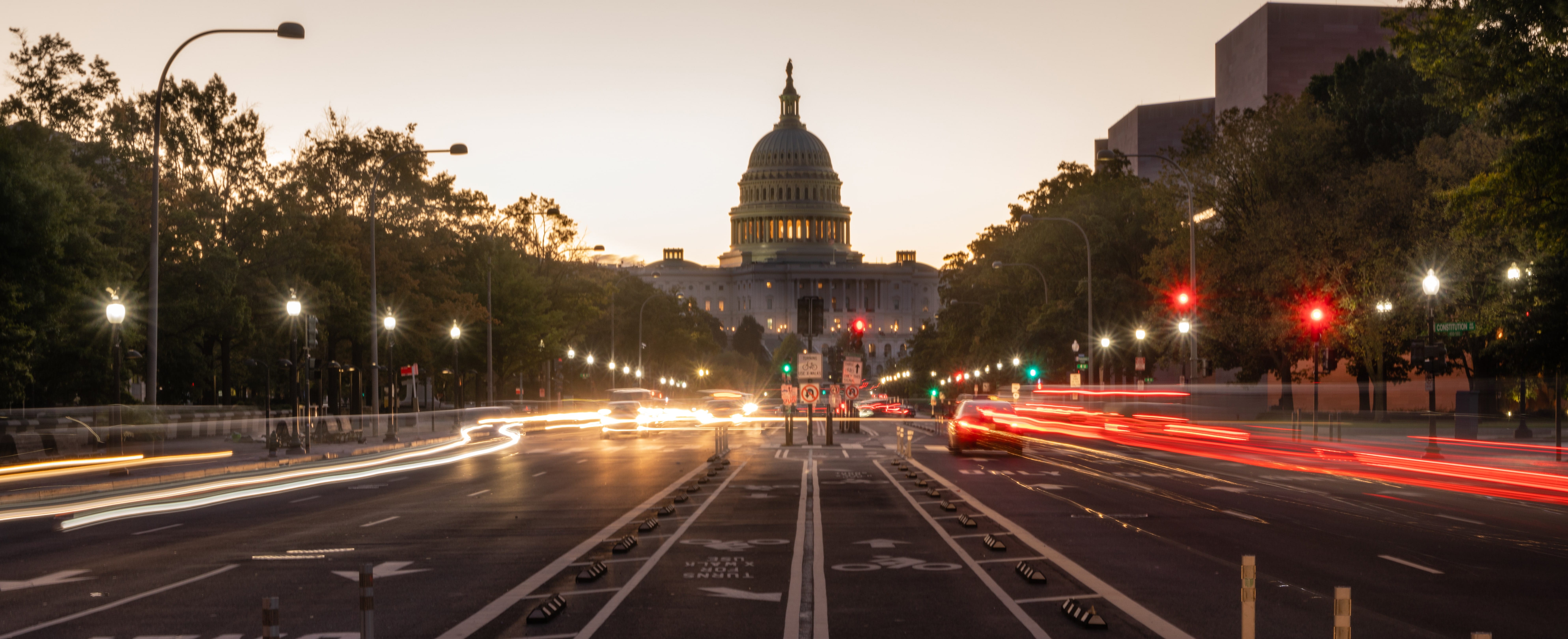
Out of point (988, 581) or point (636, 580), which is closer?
point (988, 581)

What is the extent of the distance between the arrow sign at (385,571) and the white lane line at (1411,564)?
10.2 meters

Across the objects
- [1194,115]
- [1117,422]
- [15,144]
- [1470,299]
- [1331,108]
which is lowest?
[1117,422]

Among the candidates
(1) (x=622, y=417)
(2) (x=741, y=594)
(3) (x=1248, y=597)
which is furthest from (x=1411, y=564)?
(1) (x=622, y=417)

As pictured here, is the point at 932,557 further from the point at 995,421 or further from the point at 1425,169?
the point at 1425,169

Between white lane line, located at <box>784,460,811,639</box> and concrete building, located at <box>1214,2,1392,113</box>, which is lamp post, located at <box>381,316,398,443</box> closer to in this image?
white lane line, located at <box>784,460,811,639</box>

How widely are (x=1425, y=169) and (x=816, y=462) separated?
95.5ft

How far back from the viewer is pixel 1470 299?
45.2 meters

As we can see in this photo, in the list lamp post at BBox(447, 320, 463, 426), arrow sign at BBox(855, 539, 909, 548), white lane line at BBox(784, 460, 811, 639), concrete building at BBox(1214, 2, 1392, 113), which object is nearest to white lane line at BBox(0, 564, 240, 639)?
white lane line at BBox(784, 460, 811, 639)

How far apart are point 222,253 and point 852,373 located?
88.5ft

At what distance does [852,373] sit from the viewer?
4409cm

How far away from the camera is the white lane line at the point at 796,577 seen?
10.9 meters

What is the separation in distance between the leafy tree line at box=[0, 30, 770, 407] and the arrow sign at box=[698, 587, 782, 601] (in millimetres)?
23658

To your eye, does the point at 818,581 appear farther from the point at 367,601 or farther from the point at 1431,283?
the point at 1431,283

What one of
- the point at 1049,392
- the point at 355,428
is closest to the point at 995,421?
the point at 355,428
